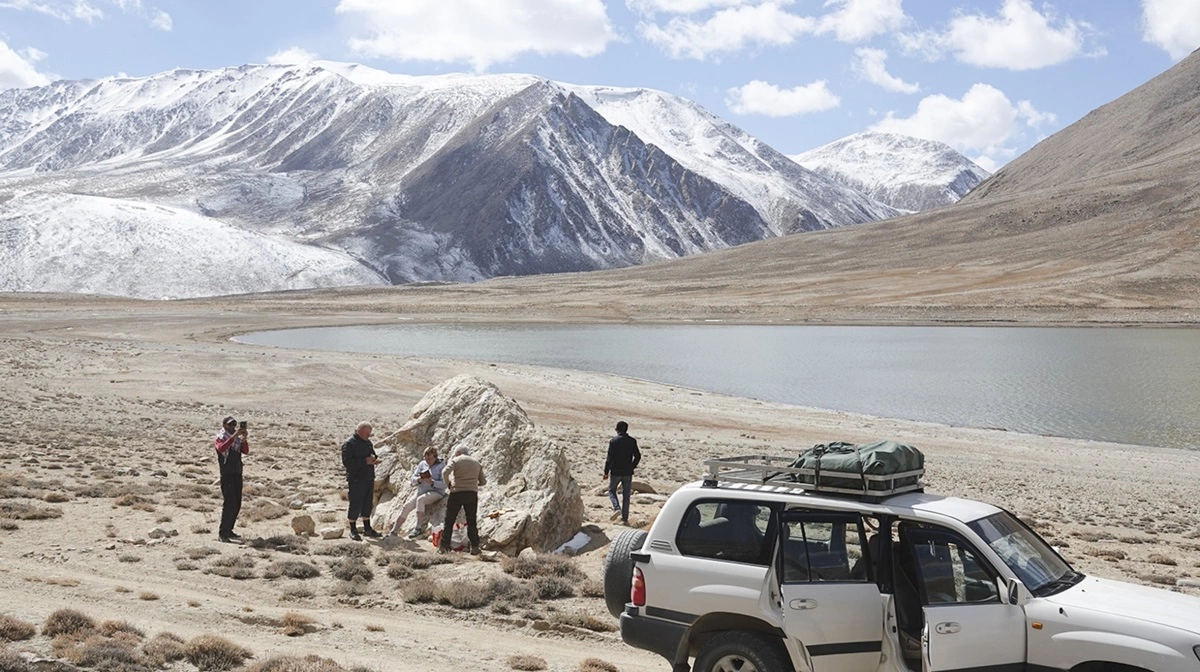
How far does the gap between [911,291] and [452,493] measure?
103188mm

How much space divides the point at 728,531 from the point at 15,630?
20.9 feet

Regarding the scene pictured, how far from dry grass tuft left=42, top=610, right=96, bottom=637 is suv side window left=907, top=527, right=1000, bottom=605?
7.30m

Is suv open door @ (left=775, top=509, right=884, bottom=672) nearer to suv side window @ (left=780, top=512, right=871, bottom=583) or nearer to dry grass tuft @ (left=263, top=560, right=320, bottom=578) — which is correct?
suv side window @ (left=780, top=512, right=871, bottom=583)

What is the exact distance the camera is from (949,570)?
712 centimetres

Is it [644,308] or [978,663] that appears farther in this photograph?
[644,308]

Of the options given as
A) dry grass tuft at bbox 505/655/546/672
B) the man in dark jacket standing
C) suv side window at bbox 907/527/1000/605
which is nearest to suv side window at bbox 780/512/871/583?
suv side window at bbox 907/527/1000/605

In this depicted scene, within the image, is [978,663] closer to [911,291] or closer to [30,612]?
[30,612]

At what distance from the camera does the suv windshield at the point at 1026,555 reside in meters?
7.02

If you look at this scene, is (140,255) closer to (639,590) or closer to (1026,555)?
(639,590)

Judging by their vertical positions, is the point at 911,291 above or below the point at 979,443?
above

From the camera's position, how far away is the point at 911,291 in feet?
360

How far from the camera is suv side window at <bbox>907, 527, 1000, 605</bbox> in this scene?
22.9ft

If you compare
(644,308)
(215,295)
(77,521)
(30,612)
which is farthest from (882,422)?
(215,295)

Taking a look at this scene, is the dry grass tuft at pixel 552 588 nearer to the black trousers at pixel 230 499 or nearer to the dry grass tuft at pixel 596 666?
the dry grass tuft at pixel 596 666
